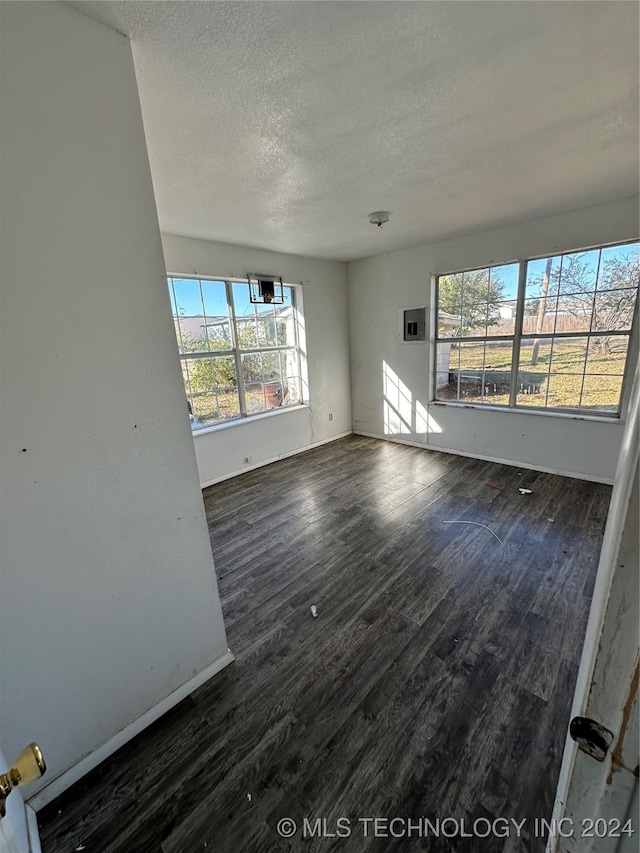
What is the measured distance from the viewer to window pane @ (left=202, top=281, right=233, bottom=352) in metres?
3.58

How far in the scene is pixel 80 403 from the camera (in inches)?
44.4

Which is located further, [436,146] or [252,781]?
[436,146]

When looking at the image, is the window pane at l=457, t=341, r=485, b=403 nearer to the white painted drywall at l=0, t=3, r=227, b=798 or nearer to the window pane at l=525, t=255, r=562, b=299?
the window pane at l=525, t=255, r=562, b=299

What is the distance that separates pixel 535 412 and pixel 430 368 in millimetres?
1240

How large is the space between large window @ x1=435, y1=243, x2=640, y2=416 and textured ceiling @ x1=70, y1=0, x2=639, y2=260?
2.26 feet

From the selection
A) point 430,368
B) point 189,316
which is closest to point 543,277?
point 430,368

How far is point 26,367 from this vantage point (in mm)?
1018

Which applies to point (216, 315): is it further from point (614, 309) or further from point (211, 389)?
point (614, 309)

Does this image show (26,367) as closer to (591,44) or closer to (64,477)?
(64,477)

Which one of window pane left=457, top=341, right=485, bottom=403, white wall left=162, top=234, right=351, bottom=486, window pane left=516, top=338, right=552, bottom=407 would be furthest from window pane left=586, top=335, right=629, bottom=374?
white wall left=162, top=234, right=351, bottom=486

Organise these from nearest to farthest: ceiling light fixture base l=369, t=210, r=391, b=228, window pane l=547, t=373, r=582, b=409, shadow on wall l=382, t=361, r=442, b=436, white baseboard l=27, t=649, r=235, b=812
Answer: white baseboard l=27, t=649, r=235, b=812, ceiling light fixture base l=369, t=210, r=391, b=228, window pane l=547, t=373, r=582, b=409, shadow on wall l=382, t=361, r=442, b=436

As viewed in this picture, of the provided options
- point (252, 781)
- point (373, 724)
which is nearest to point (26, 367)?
point (252, 781)

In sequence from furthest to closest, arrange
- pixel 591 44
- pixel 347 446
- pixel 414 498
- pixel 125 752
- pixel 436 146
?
1. pixel 347 446
2. pixel 414 498
3. pixel 436 146
4. pixel 125 752
5. pixel 591 44

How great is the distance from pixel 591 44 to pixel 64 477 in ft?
7.72
